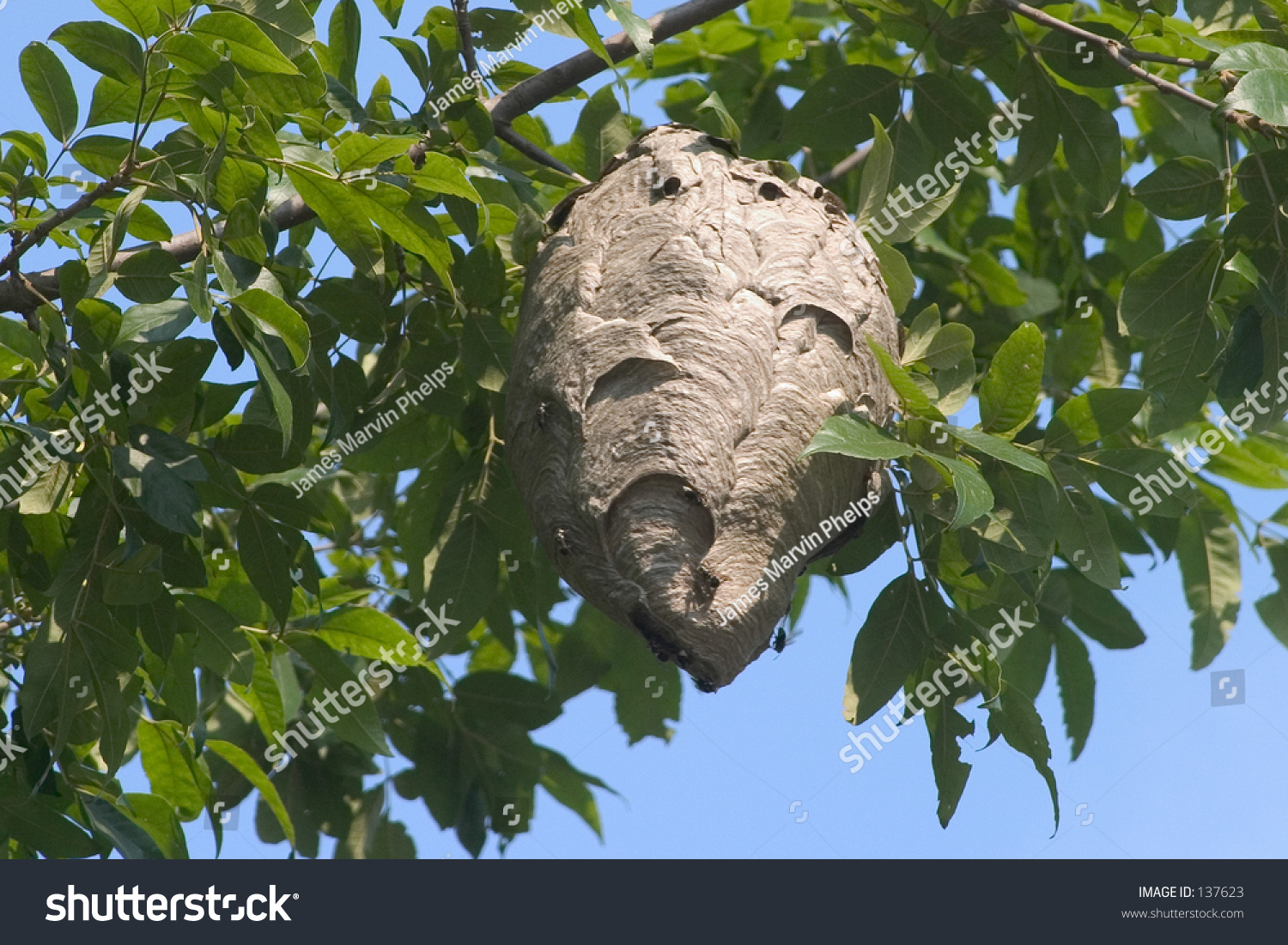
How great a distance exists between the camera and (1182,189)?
2410 millimetres

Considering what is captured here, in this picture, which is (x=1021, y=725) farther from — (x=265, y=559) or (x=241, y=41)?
(x=241, y=41)

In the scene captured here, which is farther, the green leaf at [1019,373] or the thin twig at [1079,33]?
the thin twig at [1079,33]

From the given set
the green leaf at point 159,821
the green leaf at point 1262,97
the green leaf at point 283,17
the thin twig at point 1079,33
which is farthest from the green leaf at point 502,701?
the green leaf at point 1262,97

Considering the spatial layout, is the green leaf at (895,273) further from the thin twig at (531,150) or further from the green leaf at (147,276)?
the green leaf at (147,276)

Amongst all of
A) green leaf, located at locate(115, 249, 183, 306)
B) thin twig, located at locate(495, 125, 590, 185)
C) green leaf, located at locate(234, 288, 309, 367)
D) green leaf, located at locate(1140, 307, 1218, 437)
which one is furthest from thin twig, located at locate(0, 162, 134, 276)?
green leaf, located at locate(1140, 307, 1218, 437)

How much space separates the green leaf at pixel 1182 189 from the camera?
2.40 meters

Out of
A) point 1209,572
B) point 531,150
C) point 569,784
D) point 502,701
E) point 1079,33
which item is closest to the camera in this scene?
point 1079,33

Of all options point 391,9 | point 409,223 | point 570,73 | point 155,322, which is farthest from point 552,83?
point 155,322

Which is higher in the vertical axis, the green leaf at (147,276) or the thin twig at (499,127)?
the thin twig at (499,127)

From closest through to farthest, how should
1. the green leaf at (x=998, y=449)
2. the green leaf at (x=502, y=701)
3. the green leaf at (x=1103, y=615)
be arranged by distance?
the green leaf at (x=998, y=449)
the green leaf at (x=1103, y=615)
the green leaf at (x=502, y=701)

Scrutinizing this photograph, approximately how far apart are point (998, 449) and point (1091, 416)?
40cm

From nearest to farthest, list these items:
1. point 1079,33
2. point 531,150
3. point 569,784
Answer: point 1079,33
point 531,150
point 569,784

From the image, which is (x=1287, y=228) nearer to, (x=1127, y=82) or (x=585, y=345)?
(x=1127, y=82)

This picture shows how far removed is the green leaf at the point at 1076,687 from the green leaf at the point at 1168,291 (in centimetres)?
94
